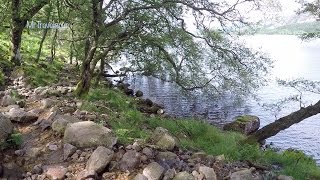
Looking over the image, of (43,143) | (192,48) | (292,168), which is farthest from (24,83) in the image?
(292,168)

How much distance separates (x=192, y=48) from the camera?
14.6 meters

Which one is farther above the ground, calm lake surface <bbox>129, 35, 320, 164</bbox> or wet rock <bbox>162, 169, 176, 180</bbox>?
wet rock <bbox>162, 169, 176, 180</bbox>

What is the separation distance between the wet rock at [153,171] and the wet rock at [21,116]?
3275 mm

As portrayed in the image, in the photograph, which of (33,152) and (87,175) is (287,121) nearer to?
(87,175)

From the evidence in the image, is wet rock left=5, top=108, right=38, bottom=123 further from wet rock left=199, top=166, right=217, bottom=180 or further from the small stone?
wet rock left=199, top=166, right=217, bottom=180

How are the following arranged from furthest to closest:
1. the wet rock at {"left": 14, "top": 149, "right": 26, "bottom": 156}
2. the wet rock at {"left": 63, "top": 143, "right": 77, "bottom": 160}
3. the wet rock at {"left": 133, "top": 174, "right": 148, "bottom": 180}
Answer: the wet rock at {"left": 14, "top": 149, "right": 26, "bottom": 156} → the wet rock at {"left": 63, "top": 143, "right": 77, "bottom": 160} → the wet rock at {"left": 133, "top": 174, "right": 148, "bottom": 180}

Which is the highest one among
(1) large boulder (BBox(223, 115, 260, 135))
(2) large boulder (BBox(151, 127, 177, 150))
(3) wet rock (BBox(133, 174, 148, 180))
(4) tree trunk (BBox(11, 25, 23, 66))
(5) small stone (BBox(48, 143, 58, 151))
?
(4) tree trunk (BBox(11, 25, 23, 66))

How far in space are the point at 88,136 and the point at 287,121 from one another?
5.89 meters

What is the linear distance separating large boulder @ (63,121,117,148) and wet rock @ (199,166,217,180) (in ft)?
5.12

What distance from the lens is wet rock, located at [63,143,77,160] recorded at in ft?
20.9

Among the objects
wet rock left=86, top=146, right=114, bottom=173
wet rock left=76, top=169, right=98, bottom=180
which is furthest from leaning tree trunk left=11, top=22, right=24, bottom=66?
wet rock left=76, top=169, right=98, bottom=180

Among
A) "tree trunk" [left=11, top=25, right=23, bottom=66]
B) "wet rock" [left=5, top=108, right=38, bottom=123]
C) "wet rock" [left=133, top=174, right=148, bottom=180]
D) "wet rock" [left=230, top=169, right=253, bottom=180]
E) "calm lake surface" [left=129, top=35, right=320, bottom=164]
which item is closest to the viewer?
"wet rock" [left=133, top=174, right=148, bottom=180]

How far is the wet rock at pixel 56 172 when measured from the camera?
589 cm

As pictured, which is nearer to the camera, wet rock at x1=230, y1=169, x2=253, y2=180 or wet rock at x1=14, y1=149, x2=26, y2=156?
wet rock at x1=230, y1=169, x2=253, y2=180
